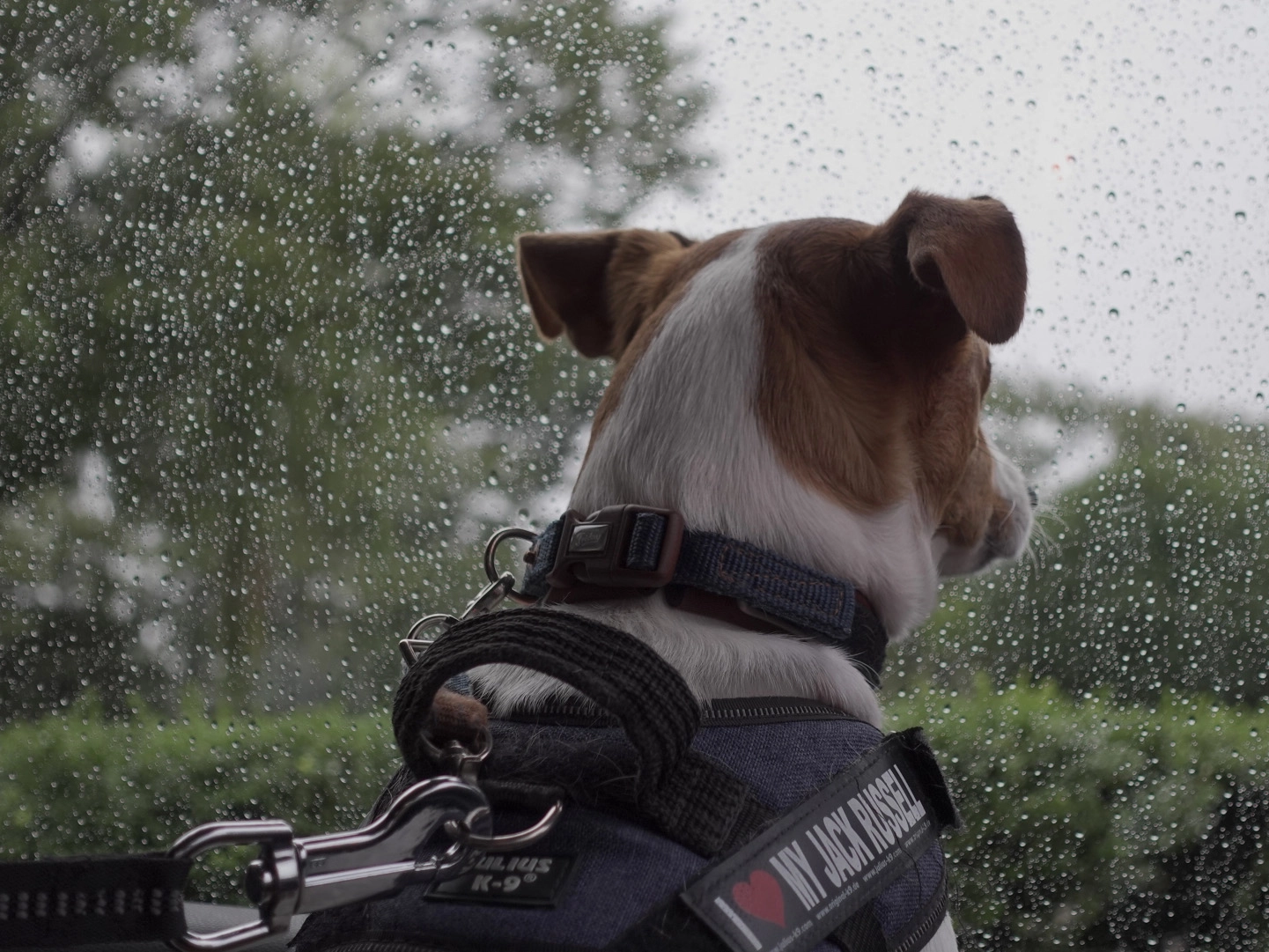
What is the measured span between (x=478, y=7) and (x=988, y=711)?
45.0 inches

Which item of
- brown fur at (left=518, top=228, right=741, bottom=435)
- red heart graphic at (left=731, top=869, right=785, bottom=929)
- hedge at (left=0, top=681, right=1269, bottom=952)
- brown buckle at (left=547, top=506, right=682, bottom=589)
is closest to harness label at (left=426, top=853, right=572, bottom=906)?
red heart graphic at (left=731, top=869, right=785, bottom=929)

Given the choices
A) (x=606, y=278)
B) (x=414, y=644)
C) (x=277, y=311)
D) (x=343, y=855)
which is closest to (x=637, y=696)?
(x=343, y=855)

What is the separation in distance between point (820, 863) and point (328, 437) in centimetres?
114

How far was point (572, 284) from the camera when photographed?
139cm

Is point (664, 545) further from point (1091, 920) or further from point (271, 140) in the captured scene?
point (271, 140)

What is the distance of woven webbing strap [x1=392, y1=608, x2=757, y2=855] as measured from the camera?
2.41 feet

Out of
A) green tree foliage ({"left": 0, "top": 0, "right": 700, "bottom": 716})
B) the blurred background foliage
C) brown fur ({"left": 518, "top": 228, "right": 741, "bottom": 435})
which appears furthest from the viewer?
green tree foliage ({"left": 0, "top": 0, "right": 700, "bottom": 716})

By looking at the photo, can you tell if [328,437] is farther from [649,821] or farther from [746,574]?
[649,821]

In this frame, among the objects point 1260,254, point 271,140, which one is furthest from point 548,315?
point 1260,254

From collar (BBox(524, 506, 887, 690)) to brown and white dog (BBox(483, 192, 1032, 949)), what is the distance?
1cm

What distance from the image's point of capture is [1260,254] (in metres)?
1.19

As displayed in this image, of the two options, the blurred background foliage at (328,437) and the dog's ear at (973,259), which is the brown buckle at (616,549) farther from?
the blurred background foliage at (328,437)

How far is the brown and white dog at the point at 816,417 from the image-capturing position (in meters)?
0.94

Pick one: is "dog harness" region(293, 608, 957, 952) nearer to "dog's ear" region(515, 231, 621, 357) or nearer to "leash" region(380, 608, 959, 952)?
"leash" region(380, 608, 959, 952)
